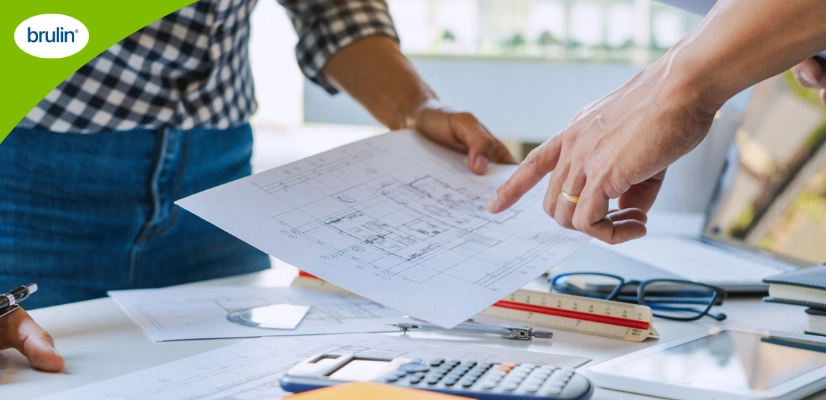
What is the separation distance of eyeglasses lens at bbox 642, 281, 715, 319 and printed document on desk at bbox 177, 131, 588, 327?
125 mm

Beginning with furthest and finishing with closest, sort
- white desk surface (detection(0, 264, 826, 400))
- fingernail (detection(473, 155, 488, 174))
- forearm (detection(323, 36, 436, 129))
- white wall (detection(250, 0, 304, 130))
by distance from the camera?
white wall (detection(250, 0, 304, 130))
forearm (detection(323, 36, 436, 129))
fingernail (detection(473, 155, 488, 174))
white desk surface (detection(0, 264, 826, 400))

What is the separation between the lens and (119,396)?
0.52 meters

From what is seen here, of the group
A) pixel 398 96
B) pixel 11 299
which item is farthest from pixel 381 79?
pixel 11 299

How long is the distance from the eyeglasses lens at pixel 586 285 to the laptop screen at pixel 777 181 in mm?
390

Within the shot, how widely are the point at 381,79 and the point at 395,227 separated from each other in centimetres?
42

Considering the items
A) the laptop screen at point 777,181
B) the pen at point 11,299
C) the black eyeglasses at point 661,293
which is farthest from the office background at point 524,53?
the pen at point 11,299

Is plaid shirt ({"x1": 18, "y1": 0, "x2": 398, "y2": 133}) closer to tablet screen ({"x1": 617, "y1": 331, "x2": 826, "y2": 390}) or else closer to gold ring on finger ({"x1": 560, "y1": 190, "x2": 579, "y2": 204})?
gold ring on finger ({"x1": 560, "y1": 190, "x2": 579, "y2": 204})

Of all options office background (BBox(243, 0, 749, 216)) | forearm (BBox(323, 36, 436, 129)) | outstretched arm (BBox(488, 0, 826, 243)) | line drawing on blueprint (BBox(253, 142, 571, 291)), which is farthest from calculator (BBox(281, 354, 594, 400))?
office background (BBox(243, 0, 749, 216))

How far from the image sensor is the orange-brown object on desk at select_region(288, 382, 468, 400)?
0.47m

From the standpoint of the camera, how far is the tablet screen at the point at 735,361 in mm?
563

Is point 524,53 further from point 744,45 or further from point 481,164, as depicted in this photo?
point 744,45

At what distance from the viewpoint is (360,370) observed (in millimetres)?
536

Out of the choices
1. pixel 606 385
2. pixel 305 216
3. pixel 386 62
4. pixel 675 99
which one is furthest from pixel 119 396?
pixel 386 62

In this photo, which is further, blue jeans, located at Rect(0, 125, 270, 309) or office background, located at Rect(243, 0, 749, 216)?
office background, located at Rect(243, 0, 749, 216)
